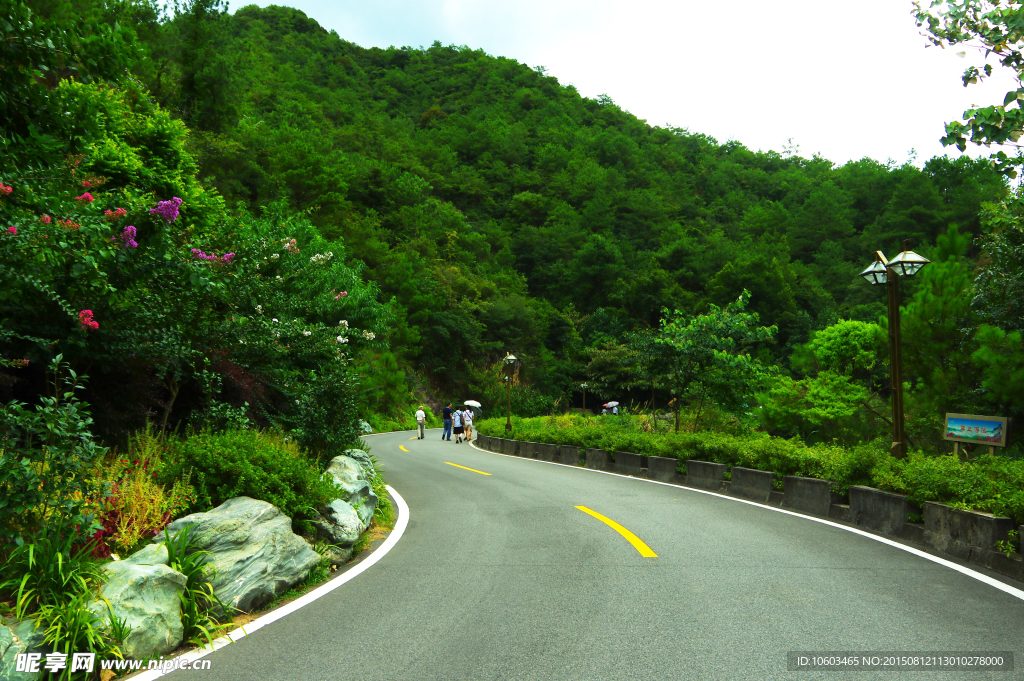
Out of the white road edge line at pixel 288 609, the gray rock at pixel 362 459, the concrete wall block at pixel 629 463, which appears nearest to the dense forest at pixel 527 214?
the gray rock at pixel 362 459

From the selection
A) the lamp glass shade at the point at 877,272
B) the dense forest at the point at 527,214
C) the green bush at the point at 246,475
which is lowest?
the green bush at the point at 246,475

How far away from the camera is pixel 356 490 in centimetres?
931

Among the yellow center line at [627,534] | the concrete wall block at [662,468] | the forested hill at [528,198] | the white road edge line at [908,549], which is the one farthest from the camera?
the forested hill at [528,198]

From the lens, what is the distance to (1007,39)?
8.59 metres

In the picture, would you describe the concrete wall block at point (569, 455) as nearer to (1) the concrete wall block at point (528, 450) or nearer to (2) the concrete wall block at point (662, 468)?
(1) the concrete wall block at point (528, 450)

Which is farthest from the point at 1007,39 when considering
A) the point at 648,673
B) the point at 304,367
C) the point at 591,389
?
the point at 591,389

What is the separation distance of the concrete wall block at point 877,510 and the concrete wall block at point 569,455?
10.7m

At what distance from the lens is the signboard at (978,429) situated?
9500 mm

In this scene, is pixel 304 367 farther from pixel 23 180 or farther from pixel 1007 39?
pixel 1007 39

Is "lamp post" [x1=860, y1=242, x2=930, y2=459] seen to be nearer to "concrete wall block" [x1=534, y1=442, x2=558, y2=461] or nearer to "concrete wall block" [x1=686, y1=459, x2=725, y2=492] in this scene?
"concrete wall block" [x1=686, y1=459, x2=725, y2=492]

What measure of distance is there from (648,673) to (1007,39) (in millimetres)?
9441

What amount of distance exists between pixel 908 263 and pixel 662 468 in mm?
6824

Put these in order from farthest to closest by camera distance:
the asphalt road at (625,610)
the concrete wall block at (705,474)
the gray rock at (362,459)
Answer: the concrete wall block at (705,474) < the gray rock at (362,459) < the asphalt road at (625,610)

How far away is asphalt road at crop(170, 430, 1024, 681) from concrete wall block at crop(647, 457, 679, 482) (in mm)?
5505
